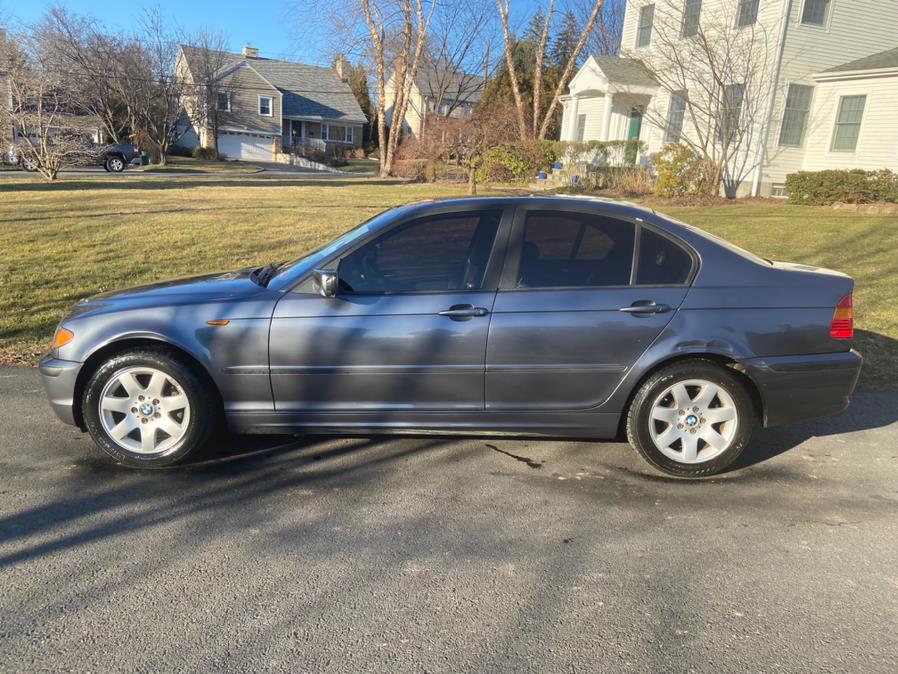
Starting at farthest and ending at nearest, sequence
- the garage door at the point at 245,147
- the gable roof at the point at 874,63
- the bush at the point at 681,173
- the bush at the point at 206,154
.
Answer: the garage door at the point at 245,147 < the bush at the point at 206,154 < the bush at the point at 681,173 < the gable roof at the point at 874,63

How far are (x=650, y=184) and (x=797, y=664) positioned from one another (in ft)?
70.2

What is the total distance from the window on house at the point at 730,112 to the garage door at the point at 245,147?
3706cm

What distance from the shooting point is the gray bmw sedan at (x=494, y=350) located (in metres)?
3.87

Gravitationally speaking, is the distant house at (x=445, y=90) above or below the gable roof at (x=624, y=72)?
above

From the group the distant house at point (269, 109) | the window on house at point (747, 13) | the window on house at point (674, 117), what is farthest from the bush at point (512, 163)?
the distant house at point (269, 109)

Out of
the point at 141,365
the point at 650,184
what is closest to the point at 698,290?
the point at 141,365

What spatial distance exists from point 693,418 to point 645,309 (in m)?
0.72

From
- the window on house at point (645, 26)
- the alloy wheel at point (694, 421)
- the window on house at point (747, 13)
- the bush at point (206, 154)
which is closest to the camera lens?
the alloy wheel at point (694, 421)

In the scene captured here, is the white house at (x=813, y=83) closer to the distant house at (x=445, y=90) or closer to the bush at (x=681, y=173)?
the bush at (x=681, y=173)

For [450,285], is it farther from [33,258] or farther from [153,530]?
[33,258]

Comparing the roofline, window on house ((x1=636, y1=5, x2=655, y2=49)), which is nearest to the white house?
the roofline

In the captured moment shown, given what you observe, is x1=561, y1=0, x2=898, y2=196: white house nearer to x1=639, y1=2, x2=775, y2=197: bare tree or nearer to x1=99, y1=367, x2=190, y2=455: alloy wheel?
x1=639, y1=2, x2=775, y2=197: bare tree

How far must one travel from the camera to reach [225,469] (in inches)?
157

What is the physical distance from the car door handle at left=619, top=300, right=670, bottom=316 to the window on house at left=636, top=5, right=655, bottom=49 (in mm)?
24776
